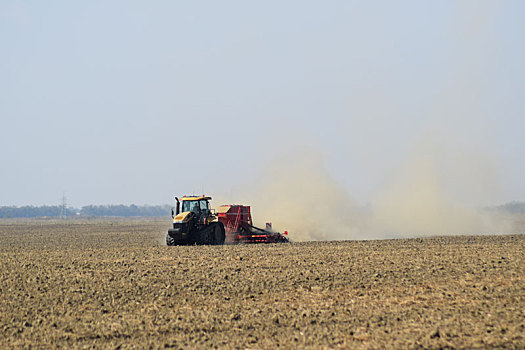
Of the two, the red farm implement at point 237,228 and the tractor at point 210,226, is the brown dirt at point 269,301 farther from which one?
the red farm implement at point 237,228

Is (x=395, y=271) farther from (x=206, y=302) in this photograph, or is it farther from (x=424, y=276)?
(x=206, y=302)

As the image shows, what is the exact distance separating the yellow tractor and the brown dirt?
19.4 ft

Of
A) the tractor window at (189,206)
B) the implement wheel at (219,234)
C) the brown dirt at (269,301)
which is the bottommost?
the brown dirt at (269,301)

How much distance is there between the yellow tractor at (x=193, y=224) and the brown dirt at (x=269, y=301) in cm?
590

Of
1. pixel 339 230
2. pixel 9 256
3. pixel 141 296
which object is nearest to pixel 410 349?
pixel 141 296

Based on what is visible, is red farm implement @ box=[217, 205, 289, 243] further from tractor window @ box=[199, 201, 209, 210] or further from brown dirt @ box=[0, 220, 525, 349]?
brown dirt @ box=[0, 220, 525, 349]

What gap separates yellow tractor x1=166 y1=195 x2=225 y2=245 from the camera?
34.1m

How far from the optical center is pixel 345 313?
1581cm

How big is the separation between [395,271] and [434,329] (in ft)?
28.4

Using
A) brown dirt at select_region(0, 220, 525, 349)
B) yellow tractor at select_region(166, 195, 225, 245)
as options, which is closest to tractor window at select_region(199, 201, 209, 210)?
yellow tractor at select_region(166, 195, 225, 245)

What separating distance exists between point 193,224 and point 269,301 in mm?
17663

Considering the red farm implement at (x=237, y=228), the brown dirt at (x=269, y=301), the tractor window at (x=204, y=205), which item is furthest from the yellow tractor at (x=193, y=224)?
the brown dirt at (x=269, y=301)

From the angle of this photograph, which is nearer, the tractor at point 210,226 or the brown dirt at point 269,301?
the brown dirt at point 269,301

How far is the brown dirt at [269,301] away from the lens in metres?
13.6
